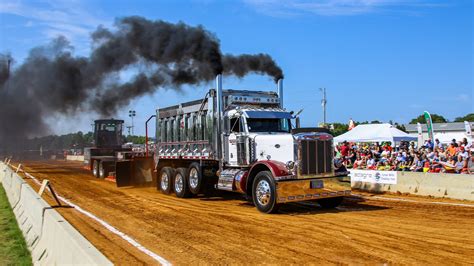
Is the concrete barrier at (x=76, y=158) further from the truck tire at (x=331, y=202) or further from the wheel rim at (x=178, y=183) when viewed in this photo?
the truck tire at (x=331, y=202)

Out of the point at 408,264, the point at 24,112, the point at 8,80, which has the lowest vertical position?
the point at 408,264

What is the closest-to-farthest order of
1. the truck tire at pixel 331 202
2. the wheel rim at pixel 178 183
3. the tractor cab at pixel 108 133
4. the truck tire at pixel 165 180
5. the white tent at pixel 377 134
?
the truck tire at pixel 331 202
the wheel rim at pixel 178 183
the truck tire at pixel 165 180
the white tent at pixel 377 134
the tractor cab at pixel 108 133

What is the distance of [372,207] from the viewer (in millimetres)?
12016

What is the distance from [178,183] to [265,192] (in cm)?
511

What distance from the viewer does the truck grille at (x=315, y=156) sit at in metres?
11.1

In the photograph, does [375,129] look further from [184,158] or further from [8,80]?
[8,80]

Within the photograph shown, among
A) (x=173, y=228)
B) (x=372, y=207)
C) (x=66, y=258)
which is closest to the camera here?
(x=66, y=258)

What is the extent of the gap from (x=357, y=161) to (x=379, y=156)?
4.51ft

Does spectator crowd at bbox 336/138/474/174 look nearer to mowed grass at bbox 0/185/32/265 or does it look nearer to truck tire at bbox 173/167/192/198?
truck tire at bbox 173/167/192/198

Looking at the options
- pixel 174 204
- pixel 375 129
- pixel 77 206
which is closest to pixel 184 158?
pixel 174 204

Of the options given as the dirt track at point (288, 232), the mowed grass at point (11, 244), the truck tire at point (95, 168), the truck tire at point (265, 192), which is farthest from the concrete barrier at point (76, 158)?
the truck tire at point (265, 192)

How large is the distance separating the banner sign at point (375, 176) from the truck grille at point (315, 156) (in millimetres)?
5023

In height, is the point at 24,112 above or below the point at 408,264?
above

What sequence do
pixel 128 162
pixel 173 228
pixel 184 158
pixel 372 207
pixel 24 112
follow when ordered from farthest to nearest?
pixel 24 112 < pixel 128 162 < pixel 184 158 < pixel 372 207 < pixel 173 228
